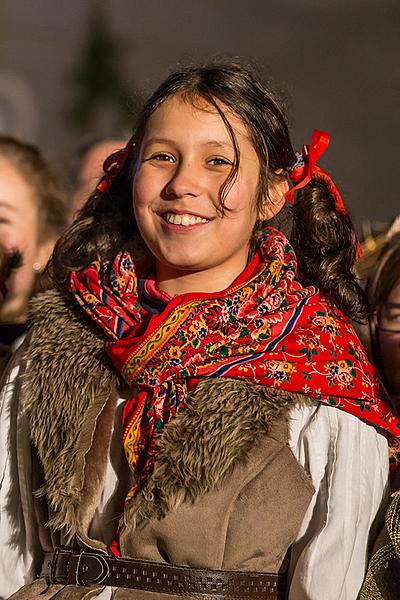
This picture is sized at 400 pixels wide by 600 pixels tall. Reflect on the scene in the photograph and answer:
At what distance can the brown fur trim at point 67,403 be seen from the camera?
2.20 m

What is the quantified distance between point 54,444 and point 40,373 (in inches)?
6.4

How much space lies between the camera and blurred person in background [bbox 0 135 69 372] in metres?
3.17

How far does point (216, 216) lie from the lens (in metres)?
2.22

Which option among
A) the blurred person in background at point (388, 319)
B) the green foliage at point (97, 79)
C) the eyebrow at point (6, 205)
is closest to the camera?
the blurred person in background at point (388, 319)

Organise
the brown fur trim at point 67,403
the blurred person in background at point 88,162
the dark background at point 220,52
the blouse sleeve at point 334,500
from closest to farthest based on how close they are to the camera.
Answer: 1. the blouse sleeve at point 334,500
2. the brown fur trim at point 67,403
3. the blurred person in background at point 88,162
4. the dark background at point 220,52

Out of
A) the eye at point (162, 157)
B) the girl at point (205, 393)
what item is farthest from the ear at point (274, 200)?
the eye at point (162, 157)

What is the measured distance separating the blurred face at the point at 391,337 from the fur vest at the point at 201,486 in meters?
0.57

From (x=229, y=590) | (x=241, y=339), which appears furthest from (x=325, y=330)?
(x=229, y=590)

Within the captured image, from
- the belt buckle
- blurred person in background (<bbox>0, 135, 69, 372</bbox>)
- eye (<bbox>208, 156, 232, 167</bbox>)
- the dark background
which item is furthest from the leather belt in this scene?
the dark background

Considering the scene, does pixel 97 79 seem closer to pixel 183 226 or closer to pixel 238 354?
pixel 183 226

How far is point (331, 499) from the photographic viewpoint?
6.92ft

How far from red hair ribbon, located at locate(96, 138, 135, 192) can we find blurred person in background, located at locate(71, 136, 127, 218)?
803 millimetres

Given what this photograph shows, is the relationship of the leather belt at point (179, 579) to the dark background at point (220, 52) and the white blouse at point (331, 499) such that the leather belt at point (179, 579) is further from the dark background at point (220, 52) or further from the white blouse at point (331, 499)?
the dark background at point (220, 52)

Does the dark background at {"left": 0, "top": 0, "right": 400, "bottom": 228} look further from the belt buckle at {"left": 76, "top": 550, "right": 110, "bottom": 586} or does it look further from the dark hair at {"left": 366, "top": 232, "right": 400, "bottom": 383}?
the belt buckle at {"left": 76, "top": 550, "right": 110, "bottom": 586}
